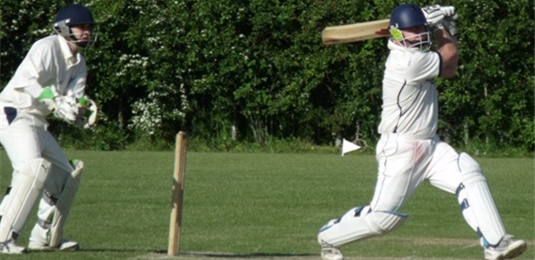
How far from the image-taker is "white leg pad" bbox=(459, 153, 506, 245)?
809 cm

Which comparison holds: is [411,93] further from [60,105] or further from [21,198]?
[21,198]

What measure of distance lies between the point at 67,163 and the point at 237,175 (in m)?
9.25

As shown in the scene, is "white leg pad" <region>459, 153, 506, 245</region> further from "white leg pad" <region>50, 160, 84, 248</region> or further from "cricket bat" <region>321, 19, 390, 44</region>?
"white leg pad" <region>50, 160, 84, 248</region>

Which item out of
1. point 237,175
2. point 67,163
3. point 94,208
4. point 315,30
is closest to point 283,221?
point 94,208

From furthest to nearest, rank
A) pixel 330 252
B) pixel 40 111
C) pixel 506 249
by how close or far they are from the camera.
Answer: pixel 40 111, pixel 330 252, pixel 506 249

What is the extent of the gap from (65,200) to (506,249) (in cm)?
334

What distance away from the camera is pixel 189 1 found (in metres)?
26.8

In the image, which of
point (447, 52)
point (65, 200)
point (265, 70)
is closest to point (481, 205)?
point (447, 52)

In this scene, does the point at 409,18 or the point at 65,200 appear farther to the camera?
the point at 65,200

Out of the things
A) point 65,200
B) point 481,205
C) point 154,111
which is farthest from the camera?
point 154,111

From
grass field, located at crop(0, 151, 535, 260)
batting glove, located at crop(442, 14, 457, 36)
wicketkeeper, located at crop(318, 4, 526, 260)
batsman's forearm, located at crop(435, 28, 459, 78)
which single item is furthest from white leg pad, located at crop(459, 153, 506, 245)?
grass field, located at crop(0, 151, 535, 260)

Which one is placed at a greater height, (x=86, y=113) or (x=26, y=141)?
(x=86, y=113)

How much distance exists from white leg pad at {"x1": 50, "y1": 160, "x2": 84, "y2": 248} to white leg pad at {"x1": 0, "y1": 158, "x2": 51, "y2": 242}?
0.39 meters

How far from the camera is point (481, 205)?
8141 mm
